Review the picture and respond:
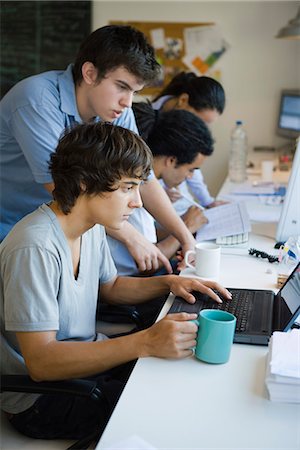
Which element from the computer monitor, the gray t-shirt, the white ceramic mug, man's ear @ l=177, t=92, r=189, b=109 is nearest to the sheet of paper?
the computer monitor

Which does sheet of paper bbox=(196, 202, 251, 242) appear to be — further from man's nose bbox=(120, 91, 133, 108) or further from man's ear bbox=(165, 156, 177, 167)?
man's nose bbox=(120, 91, 133, 108)

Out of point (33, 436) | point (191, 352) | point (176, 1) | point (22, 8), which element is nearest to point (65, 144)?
point (191, 352)

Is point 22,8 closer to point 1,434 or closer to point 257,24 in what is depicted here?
point 257,24

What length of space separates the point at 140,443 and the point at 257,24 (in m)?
4.04

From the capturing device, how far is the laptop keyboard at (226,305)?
1358 millimetres

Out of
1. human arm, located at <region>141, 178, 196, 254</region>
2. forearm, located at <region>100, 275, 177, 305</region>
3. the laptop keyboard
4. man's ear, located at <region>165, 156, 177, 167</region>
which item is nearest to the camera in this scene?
the laptop keyboard

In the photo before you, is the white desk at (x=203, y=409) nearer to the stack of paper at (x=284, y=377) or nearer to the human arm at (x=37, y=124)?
the stack of paper at (x=284, y=377)

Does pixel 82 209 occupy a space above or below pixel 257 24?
below

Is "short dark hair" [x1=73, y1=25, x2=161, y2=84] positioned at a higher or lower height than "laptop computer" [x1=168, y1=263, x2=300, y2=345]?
higher

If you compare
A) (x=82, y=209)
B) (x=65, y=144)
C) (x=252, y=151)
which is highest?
(x=65, y=144)

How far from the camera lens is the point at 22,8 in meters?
4.10

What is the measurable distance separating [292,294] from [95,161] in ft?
1.83

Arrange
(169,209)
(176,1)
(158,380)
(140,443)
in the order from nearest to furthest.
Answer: (140,443) → (158,380) → (169,209) → (176,1)

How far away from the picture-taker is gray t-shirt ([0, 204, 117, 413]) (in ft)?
3.96
